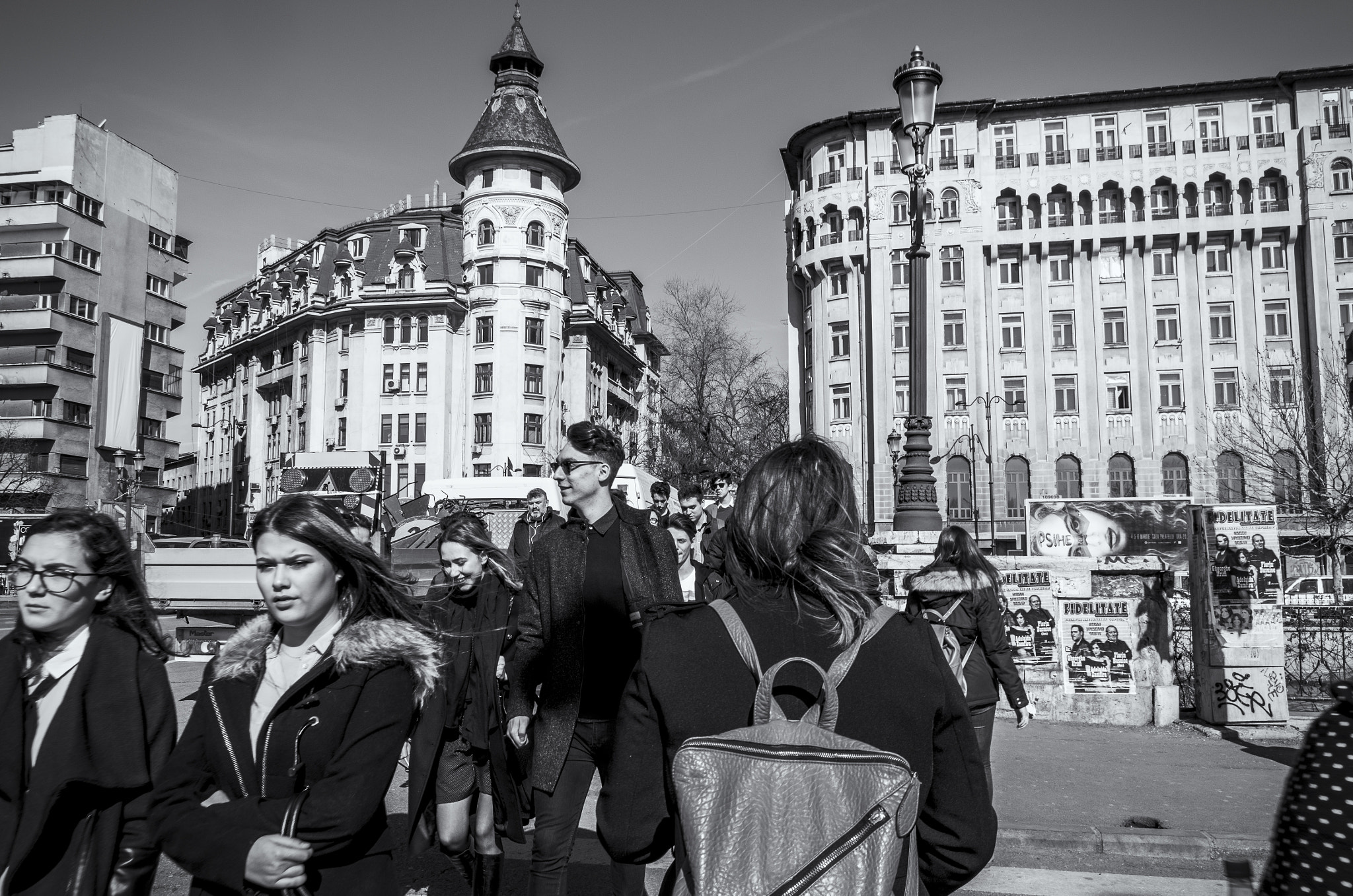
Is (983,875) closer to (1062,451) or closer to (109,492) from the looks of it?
(1062,451)

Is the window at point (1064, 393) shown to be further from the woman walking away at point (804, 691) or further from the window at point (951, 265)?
the woman walking away at point (804, 691)

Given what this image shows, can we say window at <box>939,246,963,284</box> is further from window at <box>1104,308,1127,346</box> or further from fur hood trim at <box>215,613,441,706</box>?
fur hood trim at <box>215,613,441,706</box>

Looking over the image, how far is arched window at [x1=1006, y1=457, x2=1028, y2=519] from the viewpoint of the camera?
50.4 metres

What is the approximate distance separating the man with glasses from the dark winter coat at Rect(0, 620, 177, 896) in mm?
1591

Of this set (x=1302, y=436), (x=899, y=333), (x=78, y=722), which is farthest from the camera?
(x=899, y=333)

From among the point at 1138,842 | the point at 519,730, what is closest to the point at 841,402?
the point at 1138,842

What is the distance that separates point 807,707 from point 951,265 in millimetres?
53786

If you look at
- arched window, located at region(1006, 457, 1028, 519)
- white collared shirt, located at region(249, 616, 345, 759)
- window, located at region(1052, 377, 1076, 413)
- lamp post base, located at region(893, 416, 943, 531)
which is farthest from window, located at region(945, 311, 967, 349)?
white collared shirt, located at region(249, 616, 345, 759)

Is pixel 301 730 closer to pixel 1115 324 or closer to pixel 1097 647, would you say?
pixel 1097 647

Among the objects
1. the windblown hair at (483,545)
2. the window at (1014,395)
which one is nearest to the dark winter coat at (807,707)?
the windblown hair at (483,545)

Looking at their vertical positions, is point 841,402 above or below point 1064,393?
below

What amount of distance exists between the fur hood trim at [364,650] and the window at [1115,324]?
54.5m

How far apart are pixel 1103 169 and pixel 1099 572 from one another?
48.2 meters

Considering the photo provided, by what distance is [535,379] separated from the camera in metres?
57.1
